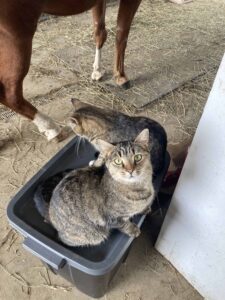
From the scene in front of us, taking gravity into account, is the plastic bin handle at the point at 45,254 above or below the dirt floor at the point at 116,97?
above

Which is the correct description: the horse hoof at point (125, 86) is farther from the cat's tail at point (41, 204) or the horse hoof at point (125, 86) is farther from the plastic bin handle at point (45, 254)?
the plastic bin handle at point (45, 254)

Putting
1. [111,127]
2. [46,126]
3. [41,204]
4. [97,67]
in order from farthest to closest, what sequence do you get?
1. [97,67]
2. [46,126]
3. [111,127]
4. [41,204]

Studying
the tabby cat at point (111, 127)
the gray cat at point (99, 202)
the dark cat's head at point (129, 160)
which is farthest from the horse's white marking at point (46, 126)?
the dark cat's head at point (129, 160)

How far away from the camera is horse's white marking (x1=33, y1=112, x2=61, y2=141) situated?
1.83 metres

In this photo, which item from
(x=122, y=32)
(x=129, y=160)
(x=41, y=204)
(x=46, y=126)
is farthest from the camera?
(x=122, y=32)

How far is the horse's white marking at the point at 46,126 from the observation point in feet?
6.00

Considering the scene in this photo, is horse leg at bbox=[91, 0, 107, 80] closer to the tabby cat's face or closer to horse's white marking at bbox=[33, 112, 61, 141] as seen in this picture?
horse's white marking at bbox=[33, 112, 61, 141]

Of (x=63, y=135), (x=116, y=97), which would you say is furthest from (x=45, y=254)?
(x=116, y=97)

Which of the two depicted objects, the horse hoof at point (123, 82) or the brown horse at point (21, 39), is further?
the horse hoof at point (123, 82)

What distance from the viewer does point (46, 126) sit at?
186cm

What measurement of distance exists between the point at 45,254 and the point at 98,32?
159 centimetres

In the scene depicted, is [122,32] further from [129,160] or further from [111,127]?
[129,160]

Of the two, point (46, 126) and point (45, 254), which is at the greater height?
Result: point (45, 254)

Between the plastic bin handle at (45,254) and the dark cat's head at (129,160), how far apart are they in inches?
12.0
